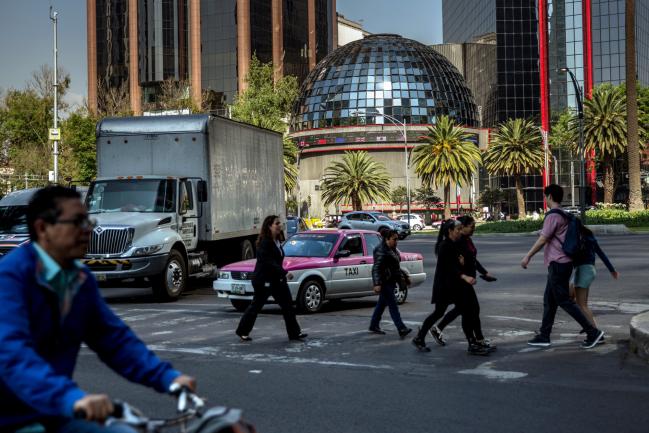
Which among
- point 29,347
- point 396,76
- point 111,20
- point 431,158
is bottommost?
point 29,347

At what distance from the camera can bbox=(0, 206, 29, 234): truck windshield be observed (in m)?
21.6

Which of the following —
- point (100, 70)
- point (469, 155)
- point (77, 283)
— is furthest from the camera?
point (100, 70)

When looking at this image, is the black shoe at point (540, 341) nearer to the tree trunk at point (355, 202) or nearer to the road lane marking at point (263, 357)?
the road lane marking at point (263, 357)

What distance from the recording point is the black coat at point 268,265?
1226cm

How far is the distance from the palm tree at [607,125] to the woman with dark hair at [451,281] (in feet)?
215

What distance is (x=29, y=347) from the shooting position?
3170 mm

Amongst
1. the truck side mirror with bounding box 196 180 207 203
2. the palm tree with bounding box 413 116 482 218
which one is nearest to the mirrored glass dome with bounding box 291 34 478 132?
the palm tree with bounding box 413 116 482 218

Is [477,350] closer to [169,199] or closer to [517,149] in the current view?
[169,199]

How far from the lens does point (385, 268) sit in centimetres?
1267

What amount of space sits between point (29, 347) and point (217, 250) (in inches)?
750

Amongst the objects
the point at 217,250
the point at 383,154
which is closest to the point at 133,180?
the point at 217,250

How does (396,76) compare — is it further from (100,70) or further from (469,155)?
(469,155)

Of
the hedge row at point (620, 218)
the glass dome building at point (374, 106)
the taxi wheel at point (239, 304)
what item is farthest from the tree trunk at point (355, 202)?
the taxi wheel at point (239, 304)

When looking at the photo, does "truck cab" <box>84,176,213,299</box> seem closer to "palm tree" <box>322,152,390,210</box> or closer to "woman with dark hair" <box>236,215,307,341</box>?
"woman with dark hair" <box>236,215,307,341</box>
